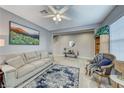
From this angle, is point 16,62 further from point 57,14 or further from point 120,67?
point 120,67

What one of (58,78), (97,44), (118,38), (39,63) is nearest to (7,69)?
(39,63)

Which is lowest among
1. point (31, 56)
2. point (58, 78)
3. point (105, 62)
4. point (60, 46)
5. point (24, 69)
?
point (58, 78)

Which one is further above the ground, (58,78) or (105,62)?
(105,62)

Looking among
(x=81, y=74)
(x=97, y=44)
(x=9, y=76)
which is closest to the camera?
(x=9, y=76)

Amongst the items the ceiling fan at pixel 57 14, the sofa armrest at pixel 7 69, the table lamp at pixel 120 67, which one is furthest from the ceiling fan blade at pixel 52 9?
the table lamp at pixel 120 67

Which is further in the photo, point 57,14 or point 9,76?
point 57,14

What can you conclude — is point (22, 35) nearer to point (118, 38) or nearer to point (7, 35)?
point (7, 35)

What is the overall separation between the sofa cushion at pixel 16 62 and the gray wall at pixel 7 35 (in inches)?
5.2

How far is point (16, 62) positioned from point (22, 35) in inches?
20.8

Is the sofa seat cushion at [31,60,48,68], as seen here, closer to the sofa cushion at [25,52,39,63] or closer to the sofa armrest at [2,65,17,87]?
the sofa cushion at [25,52,39,63]

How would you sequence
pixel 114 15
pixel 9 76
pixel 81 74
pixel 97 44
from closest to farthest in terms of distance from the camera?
pixel 9 76, pixel 114 15, pixel 81 74, pixel 97 44

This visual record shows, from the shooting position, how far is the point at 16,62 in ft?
6.56

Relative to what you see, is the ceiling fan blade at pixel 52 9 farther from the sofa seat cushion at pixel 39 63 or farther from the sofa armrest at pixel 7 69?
the sofa armrest at pixel 7 69

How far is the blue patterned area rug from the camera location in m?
1.95
